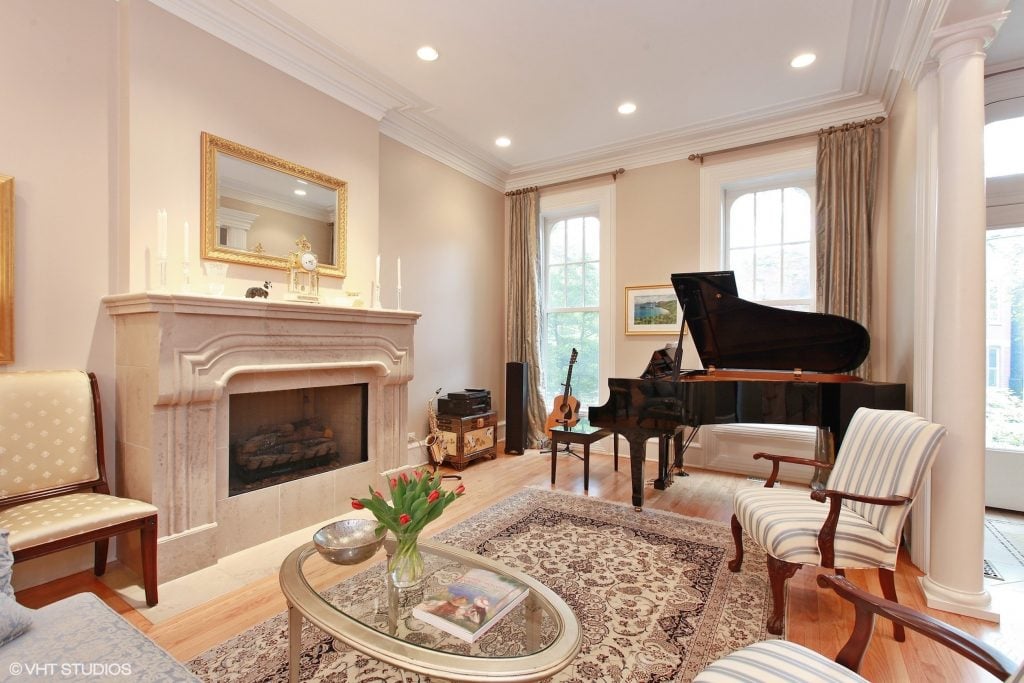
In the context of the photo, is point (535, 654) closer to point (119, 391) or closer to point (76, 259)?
point (119, 391)

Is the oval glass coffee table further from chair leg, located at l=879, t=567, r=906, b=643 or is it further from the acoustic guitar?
the acoustic guitar

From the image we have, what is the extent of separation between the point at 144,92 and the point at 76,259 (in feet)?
3.20

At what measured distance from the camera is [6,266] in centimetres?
227

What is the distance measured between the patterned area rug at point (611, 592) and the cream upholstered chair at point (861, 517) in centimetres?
33

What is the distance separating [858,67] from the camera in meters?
3.54

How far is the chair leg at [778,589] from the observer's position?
1997 millimetres

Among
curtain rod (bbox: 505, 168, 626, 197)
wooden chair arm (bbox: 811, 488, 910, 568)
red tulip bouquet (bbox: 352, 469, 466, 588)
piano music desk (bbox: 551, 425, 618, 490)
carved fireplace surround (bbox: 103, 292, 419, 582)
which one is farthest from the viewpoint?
curtain rod (bbox: 505, 168, 626, 197)

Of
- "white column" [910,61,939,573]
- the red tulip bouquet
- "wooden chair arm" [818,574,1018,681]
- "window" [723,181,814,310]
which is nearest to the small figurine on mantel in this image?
the red tulip bouquet

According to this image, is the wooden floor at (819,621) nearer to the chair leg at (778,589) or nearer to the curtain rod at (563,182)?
the chair leg at (778,589)

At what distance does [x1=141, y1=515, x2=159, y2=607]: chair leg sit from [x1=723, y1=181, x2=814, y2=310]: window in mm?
4744

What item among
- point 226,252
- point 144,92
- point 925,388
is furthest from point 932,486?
point 144,92

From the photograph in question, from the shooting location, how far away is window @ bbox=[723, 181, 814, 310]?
176 inches

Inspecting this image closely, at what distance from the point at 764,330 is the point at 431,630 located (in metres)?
3.04

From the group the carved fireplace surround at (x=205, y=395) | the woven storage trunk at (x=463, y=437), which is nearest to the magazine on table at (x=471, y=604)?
the carved fireplace surround at (x=205, y=395)
